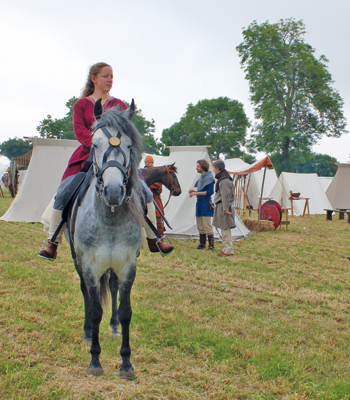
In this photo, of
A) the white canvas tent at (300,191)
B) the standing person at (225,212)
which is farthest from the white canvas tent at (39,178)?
the white canvas tent at (300,191)

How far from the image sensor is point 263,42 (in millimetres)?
34500

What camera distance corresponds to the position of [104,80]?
351cm

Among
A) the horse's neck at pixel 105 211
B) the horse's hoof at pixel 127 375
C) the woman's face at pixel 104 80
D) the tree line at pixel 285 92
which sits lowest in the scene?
the horse's hoof at pixel 127 375

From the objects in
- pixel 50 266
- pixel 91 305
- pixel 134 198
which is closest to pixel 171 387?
pixel 91 305

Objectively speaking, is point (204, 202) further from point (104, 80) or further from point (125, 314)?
point (125, 314)

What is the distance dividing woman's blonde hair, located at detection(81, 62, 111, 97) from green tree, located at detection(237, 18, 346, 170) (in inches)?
1233

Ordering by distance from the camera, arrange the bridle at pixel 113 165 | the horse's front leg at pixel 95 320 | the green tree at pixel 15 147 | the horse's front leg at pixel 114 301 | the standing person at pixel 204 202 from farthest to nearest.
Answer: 1. the green tree at pixel 15 147
2. the standing person at pixel 204 202
3. the horse's front leg at pixel 114 301
4. the horse's front leg at pixel 95 320
5. the bridle at pixel 113 165

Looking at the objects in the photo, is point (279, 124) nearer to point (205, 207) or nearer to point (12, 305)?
point (205, 207)

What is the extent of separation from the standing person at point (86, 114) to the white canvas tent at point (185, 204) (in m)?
7.17

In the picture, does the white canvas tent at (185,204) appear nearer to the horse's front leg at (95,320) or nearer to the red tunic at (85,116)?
the red tunic at (85,116)

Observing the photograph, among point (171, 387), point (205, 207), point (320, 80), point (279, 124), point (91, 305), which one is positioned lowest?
point (171, 387)

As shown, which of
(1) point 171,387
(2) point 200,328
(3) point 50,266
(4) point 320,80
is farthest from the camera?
(4) point 320,80

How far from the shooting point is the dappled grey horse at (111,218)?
2.60 meters

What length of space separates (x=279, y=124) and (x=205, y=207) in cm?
2666
